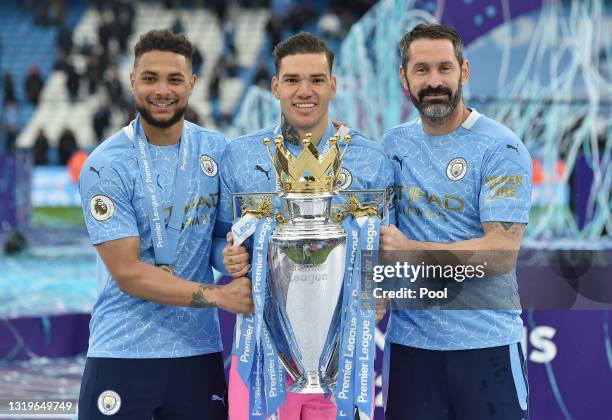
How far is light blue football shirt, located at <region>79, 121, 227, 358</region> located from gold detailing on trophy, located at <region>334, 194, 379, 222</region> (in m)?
0.50

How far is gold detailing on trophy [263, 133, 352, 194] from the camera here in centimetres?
300

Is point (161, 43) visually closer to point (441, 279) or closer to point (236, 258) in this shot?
point (236, 258)

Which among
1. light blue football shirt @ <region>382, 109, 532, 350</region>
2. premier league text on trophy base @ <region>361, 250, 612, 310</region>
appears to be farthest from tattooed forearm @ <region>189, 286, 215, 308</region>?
light blue football shirt @ <region>382, 109, 532, 350</region>

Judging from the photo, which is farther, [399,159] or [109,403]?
[399,159]

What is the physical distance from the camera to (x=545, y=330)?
437 cm

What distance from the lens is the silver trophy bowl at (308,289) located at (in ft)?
9.81

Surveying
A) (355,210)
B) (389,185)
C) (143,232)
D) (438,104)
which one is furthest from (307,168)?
(143,232)

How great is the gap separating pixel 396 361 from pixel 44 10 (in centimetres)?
1834

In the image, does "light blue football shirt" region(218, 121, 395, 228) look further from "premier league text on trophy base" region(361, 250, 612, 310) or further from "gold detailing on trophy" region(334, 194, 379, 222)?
"premier league text on trophy base" region(361, 250, 612, 310)

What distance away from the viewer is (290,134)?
3318 mm

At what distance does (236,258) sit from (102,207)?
1.69ft

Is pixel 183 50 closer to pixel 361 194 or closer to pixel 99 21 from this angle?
pixel 361 194

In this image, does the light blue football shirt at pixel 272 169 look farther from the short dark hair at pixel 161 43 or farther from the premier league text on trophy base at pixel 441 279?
the short dark hair at pixel 161 43

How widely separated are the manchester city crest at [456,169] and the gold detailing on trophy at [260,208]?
2.03 ft
